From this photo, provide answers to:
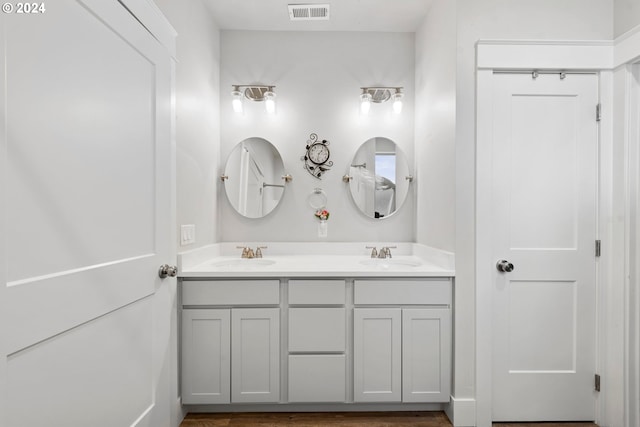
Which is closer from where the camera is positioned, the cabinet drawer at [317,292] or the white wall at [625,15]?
the white wall at [625,15]

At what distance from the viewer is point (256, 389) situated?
2.15m

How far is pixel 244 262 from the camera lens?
2629 millimetres

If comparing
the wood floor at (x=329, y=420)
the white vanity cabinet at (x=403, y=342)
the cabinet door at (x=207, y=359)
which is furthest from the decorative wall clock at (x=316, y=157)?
the wood floor at (x=329, y=420)

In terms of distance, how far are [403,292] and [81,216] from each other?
165 centimetres

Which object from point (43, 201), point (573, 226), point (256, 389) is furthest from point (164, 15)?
point (573, 226)

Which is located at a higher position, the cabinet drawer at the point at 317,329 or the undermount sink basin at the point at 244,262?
the undermount sink basin at the point at 244,262

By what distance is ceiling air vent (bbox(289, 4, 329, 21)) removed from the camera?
2.46m

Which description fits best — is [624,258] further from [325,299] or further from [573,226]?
[325,299]

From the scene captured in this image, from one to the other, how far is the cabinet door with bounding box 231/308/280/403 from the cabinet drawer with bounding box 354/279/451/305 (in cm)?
52

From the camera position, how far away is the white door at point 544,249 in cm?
211

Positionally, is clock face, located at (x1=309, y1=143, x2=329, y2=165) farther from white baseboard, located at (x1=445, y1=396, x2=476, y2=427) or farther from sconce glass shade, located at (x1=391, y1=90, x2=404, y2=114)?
white baseboard, located at (x1=445, y1=396, x2=476, y2=427)

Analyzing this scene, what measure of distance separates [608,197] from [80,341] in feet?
8.66

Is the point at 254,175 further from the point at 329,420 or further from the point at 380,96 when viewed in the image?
the point at 329,420

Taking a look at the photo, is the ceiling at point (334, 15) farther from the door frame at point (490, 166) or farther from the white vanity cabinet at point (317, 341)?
the white vanity cabinet at point (317, 341)
